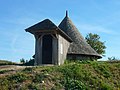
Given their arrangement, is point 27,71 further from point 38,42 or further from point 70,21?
point 70,21

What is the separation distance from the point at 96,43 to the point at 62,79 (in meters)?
30.3

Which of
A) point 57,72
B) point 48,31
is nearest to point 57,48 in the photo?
point 48,31

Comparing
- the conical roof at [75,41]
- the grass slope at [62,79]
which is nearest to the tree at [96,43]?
the conical roof at [75,41]

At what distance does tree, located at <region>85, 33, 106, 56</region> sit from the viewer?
163 ft

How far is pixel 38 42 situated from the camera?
97.9 feet

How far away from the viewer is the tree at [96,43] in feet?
163

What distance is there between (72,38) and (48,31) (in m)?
6.43

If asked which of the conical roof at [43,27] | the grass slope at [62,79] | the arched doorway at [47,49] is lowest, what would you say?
the grass slope at [62,79]

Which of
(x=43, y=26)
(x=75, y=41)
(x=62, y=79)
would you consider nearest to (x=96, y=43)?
(x=75, y=41)

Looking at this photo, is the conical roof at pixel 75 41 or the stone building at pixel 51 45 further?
the conical roof at pixel 75 41

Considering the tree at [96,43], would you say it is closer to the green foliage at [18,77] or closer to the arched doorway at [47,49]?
the arched doorway at [47,49]

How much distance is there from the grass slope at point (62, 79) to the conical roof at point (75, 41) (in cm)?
932

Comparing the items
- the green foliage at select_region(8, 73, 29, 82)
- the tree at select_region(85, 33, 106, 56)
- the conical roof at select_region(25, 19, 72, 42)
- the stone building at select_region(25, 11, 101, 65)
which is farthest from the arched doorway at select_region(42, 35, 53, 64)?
the tree at select_region(85, 33, 106, 56)

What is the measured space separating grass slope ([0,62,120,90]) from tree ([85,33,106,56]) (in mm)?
25863
